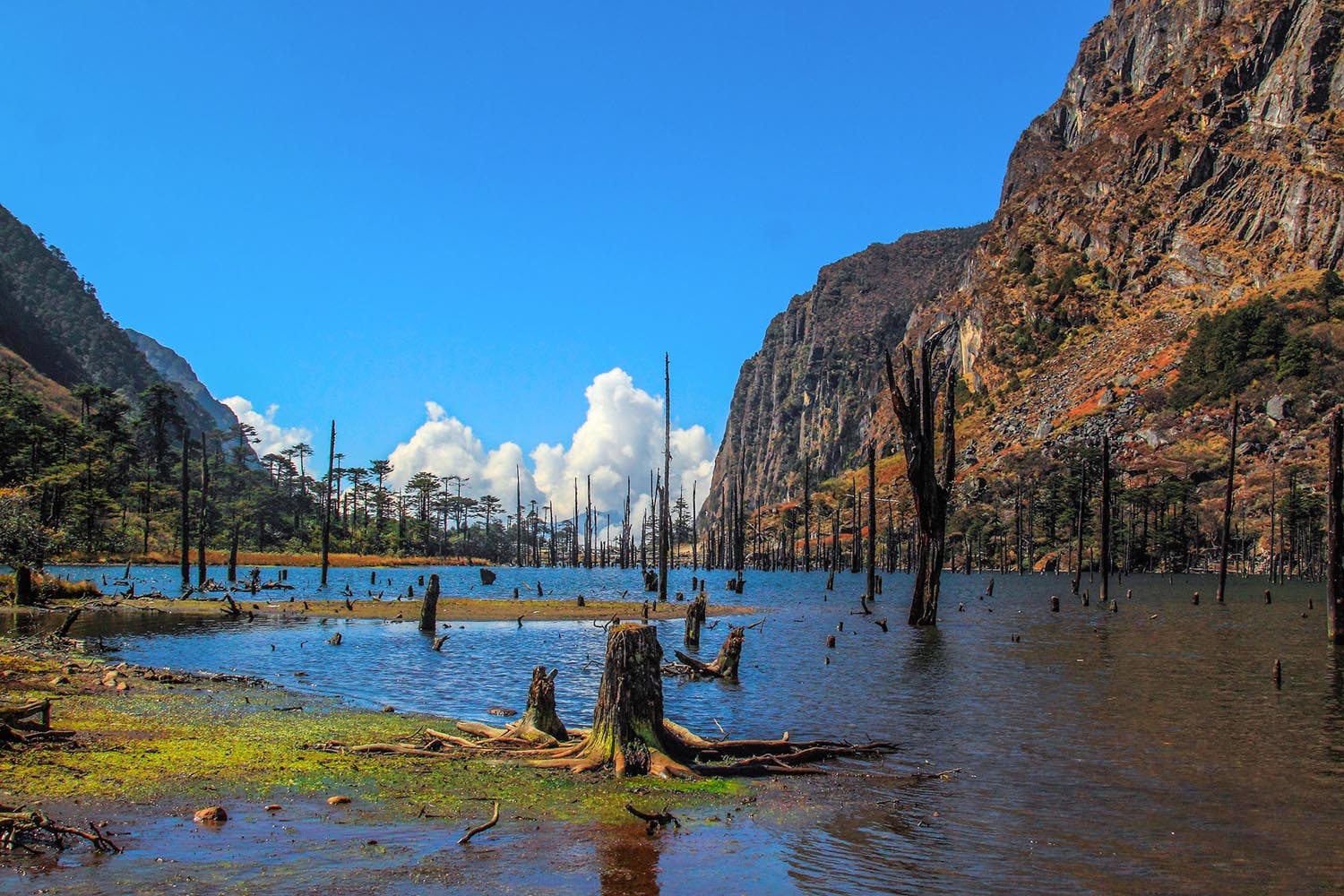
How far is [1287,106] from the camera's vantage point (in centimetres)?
15275

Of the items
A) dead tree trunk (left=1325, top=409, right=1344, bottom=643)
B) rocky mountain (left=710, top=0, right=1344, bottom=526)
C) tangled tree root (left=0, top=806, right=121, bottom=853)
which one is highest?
rocky mountain (left=710, top=0, right=1344, bottom=526)

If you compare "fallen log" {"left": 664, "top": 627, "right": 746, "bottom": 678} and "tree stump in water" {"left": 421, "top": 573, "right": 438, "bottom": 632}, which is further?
"tree stump in water" {"left": 421, "top": 573, "right": 438, "bottom": 632}

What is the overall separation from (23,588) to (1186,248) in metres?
170

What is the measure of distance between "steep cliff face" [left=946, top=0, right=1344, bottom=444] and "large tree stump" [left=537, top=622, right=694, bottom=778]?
146 meters

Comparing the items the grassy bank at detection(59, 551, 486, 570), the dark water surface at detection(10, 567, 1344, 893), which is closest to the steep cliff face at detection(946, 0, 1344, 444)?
the grassy bank at detection(59, 551, 486, 570)

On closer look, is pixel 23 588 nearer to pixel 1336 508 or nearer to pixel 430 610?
pixel 430 610

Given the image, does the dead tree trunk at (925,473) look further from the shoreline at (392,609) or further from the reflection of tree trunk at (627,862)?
the reflection of tree trunk at (627,862)

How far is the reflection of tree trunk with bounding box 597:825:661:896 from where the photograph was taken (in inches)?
332

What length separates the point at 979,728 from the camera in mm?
17781

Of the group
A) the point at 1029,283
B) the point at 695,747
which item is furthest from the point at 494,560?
the point at 695,747

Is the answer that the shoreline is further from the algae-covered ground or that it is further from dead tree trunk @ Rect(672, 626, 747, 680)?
the algae-covered ground

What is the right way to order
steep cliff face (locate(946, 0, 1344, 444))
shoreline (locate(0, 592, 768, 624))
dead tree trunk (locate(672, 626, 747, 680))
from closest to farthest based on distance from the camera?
dead tree trunk (locate(672, 626, 747, 680)) → shoreline (locate(0, 592, 768, 624)) → steep cliff face (locate(946, 0, 1344, 444))

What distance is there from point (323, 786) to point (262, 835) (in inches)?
82.4

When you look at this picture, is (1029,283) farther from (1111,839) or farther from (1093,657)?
(1111,839)
